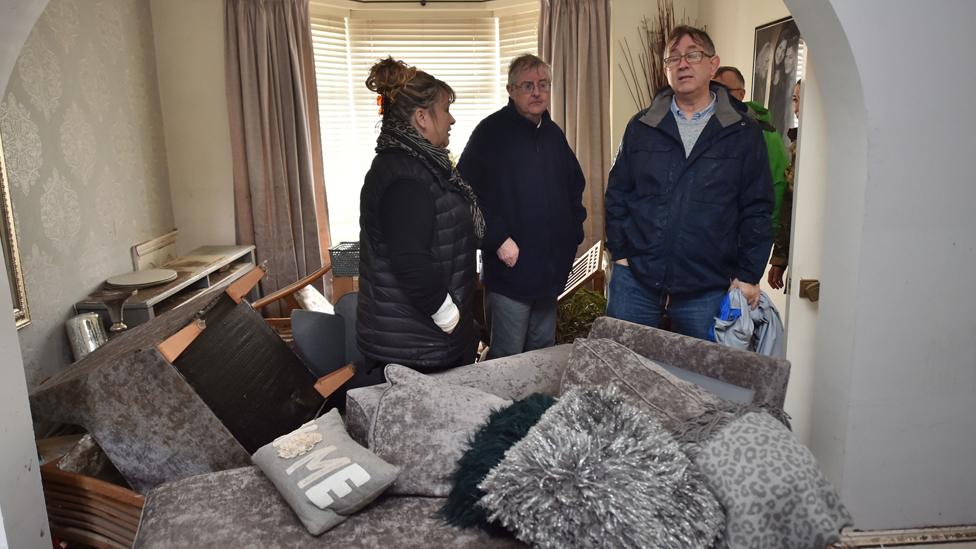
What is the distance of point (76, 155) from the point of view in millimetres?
2961

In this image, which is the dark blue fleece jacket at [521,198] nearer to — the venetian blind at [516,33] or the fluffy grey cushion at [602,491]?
the fluffy grey cushion at [602,491]

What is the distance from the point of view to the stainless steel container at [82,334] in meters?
2.68

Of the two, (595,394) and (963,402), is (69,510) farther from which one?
(963,402)

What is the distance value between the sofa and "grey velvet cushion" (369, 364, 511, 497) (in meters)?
0.04

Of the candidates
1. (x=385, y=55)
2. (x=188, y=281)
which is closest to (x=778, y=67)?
(x=385, y=55)

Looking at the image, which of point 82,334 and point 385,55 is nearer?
point 82,334

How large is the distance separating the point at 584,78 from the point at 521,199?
7.55 feet

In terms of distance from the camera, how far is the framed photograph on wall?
315 centimetres

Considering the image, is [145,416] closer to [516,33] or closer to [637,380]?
[637,380]

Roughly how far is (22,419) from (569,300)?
7.79 ft

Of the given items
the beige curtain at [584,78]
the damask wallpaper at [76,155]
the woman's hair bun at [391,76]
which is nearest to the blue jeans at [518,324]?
the woman's hair bun at [391,76]

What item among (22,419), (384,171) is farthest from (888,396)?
(22,419)

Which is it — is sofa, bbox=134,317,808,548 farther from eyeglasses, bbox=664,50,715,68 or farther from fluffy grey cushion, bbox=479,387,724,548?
eyeglasses, bbox=664,50,715,68

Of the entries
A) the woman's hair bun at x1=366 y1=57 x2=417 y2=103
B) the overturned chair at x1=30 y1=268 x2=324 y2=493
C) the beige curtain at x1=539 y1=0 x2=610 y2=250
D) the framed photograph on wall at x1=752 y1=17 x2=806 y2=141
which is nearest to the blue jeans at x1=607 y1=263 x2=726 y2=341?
the woman's hair bun at x1=366 y1=57 x2=417 y2=103
